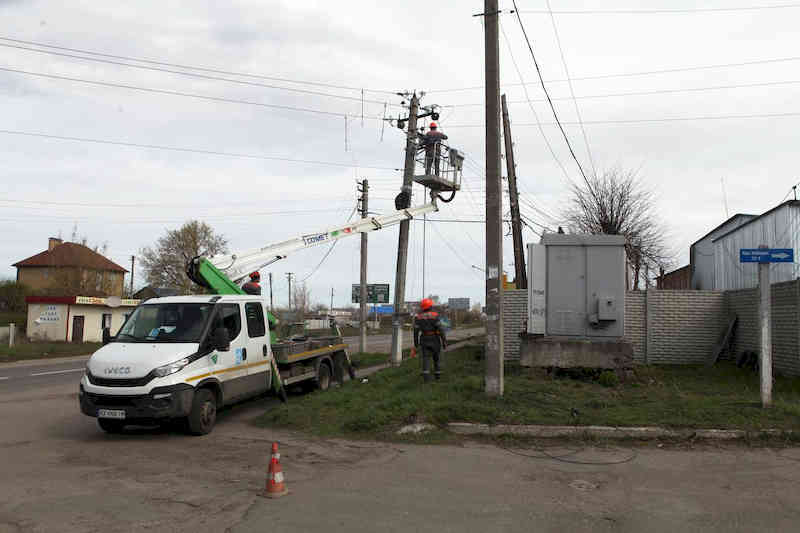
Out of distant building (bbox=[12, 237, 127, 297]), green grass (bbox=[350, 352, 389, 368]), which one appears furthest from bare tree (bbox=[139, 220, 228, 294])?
green grass (bbox=[350, 352, 389, 368])

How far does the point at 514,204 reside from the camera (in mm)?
21828

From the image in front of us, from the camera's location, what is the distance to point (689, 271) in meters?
32.1

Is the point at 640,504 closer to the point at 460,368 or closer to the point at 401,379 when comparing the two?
the point at 401,379

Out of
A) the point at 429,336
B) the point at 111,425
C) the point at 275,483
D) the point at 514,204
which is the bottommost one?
the point at 111,425

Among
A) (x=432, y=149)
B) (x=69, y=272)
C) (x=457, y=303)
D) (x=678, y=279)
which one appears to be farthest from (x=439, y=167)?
(x=457, y=303)

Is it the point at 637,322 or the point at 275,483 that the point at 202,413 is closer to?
the point at 275,483

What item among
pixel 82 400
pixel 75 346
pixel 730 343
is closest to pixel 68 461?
pixel 82 400

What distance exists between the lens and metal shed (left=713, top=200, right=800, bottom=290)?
15.3 metres

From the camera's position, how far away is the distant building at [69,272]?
152 ft

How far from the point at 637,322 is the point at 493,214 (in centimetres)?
770

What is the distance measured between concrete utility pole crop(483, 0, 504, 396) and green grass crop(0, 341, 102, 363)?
24.8 metres

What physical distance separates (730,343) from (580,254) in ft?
15.8

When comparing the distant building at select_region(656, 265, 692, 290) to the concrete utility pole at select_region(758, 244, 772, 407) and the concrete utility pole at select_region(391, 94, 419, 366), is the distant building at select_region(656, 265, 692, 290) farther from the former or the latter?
the concrete utility pole at select_region(758, 244, 772, 407)

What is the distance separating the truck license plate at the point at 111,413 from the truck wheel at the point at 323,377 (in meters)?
4.90
